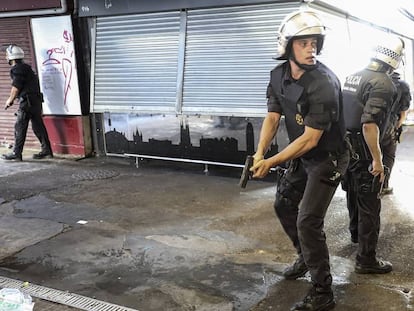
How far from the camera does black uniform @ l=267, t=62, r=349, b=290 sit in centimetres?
293

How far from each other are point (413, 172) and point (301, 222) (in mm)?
4317

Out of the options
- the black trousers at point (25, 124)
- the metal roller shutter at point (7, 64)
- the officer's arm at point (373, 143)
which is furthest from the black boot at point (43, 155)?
the officer's arm at point (373, 143)

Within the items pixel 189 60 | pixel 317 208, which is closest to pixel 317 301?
pixel 317 208

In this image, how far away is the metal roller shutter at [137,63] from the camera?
23.0ft

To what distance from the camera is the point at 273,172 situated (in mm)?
6434

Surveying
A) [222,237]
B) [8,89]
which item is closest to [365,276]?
[222,237]

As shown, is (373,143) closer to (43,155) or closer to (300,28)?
(300,28)

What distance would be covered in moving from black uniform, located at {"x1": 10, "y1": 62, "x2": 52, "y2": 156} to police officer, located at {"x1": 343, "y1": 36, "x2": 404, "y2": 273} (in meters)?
5.97

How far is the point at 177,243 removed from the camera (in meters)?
4.36

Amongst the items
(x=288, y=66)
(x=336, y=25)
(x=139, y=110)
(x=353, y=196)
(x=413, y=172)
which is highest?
(x=336, y=25)

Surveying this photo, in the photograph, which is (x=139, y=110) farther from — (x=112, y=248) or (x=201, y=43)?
(x=112, y=248)

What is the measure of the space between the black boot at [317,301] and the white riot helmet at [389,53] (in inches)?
68.2

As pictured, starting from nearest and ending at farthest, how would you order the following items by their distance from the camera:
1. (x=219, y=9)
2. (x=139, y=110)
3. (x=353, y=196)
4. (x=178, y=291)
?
(x=178, y=291), (x=353, y=196), (x=219, y=9), (x=139, y=110)

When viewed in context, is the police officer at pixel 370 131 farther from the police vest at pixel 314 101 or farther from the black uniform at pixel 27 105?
the black uniform at pixel 27 105
